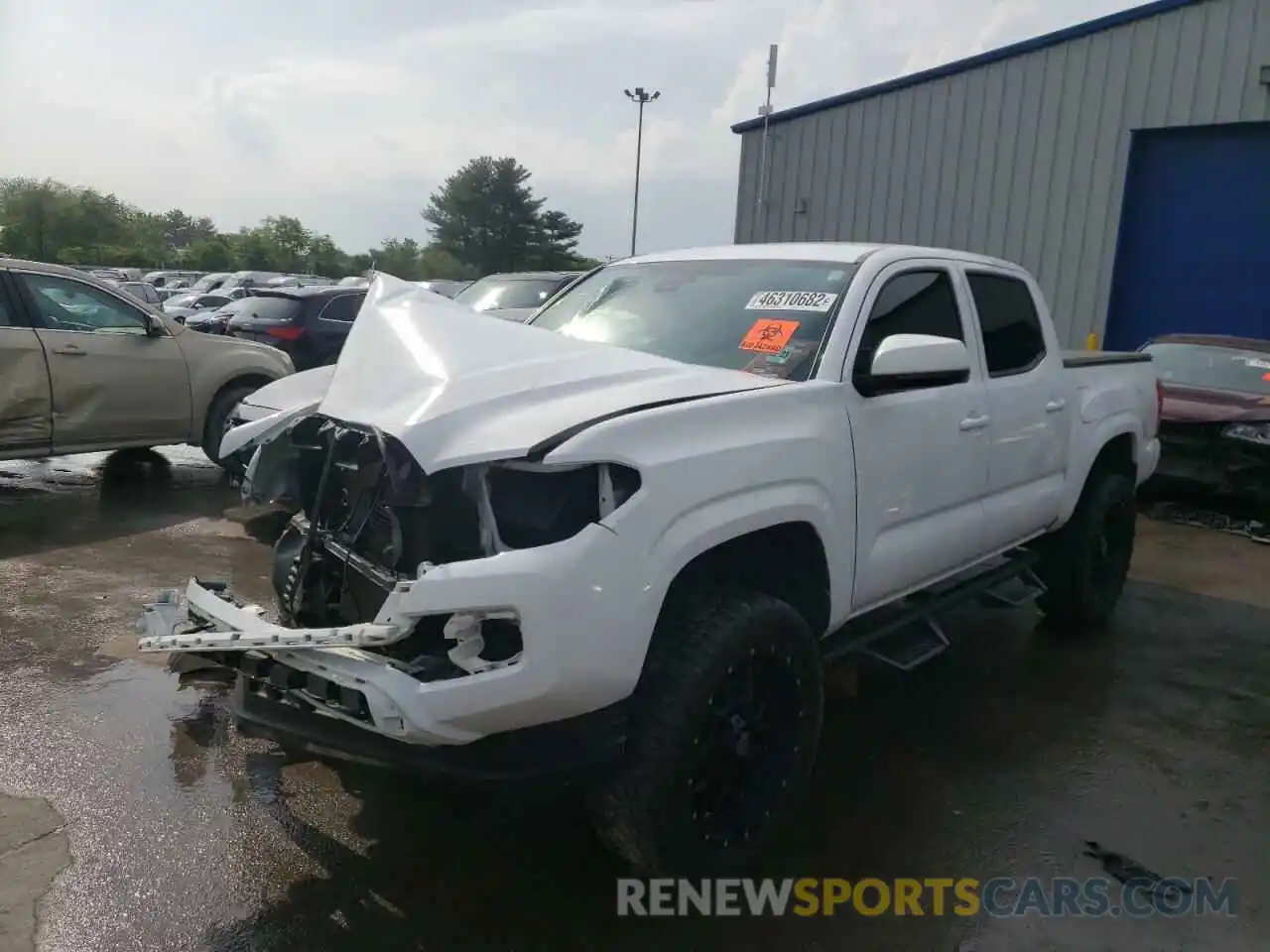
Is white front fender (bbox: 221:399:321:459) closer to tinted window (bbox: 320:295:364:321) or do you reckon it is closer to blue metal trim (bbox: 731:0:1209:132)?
tinted window (bbox: 320:295:364:321)

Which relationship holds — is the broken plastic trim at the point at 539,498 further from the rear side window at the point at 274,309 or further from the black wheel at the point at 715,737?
the rear side window at the point at 274,309

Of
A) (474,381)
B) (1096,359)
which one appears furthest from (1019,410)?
(474,381)

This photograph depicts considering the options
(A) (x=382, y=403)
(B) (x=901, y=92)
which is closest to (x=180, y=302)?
(B) (x=901, y=92)

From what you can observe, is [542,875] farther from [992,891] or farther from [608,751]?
[992,891]

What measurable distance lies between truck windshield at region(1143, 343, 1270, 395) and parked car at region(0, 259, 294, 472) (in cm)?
805

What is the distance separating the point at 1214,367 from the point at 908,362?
286 inches

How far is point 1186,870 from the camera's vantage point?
3.22 metres

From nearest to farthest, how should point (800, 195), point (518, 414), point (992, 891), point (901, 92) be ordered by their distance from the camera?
point (518, 414)
point (992, 891)
point (901, 92)
point (800, 195)

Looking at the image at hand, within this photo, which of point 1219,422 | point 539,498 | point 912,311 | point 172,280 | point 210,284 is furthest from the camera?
point 172,280

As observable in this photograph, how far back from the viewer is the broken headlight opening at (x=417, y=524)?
2525 millimetres

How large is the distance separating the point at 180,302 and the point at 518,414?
1051 inches

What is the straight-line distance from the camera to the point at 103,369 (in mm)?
7680

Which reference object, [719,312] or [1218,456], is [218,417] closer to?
[719,312]

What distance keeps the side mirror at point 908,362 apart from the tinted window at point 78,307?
6487 millimetres
